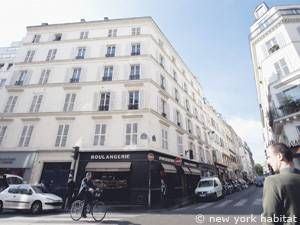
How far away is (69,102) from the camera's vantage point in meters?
18.4

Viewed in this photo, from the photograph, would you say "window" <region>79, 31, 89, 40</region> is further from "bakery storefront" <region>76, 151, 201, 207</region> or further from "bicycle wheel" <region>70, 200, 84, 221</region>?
"bicycle wheel" <region>70, 200, 84, 221</region>

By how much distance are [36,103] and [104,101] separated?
261 inches

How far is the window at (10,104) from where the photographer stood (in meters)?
18.9

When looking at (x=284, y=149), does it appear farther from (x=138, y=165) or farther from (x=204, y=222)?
(x=138, y=165)

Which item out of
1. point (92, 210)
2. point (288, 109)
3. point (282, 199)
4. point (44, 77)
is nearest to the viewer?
point (282, 199)

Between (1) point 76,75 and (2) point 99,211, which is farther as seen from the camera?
(1) point 76,75

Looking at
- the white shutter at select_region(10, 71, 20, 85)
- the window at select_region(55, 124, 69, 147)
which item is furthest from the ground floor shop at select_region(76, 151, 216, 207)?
the white shutter at select_region(10, 71, 20, 85)

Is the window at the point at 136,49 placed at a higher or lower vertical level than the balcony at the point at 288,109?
higher

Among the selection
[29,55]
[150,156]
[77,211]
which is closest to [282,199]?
[77,211]

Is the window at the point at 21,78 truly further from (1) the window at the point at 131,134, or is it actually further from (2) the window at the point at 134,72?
(1) the window at the point at 131,134

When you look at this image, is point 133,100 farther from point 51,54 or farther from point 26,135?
point 51,54

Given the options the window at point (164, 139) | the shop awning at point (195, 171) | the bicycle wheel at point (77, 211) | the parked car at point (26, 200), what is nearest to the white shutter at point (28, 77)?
the parked car at point (26, 200)

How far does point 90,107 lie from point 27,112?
596 centimetres

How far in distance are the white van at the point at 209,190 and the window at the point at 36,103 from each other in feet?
52.5
